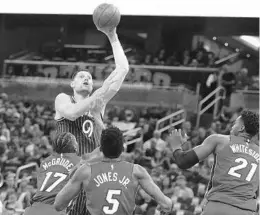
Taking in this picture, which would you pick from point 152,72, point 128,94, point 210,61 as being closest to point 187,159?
point 128,94

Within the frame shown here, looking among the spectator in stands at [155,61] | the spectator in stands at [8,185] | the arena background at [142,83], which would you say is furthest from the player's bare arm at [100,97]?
the spectator in stands at [155,61]

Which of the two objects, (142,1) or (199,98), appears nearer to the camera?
(142,1)

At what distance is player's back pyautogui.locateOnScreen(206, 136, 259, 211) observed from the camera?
6.25 meters

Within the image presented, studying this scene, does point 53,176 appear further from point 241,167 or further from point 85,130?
point 241,167

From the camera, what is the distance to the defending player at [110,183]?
5852 mm

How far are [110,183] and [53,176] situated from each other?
1081 mm

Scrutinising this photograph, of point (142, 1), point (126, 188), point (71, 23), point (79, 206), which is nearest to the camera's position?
point (126, 188)

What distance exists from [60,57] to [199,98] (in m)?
5.91

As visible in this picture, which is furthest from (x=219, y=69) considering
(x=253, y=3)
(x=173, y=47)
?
(x=253, y=3)

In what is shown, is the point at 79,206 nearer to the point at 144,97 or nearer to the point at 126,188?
the point at 126,188

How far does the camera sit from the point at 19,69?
2338 cm

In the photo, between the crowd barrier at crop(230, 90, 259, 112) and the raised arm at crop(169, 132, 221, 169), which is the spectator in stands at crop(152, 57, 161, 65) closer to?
the crowd barrier at crop(230, 90, 259, 112)

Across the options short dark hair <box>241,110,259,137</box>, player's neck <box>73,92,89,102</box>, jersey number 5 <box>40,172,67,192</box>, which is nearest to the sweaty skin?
jersey number 5 <box>40,172,67,192</box>

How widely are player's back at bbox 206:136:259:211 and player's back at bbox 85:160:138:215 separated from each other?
0.79 metres
